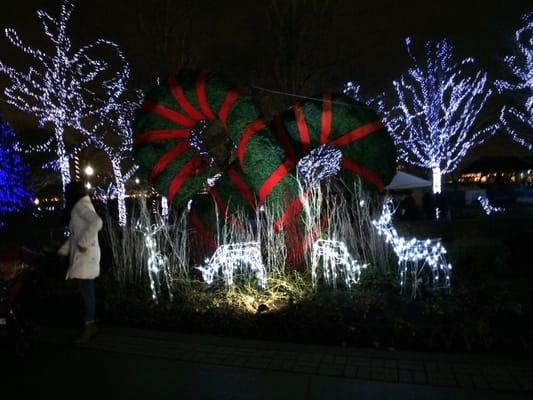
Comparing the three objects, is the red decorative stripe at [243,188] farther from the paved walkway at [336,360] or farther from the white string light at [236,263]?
the paved walkway at [336,360]

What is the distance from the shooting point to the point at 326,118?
832cm

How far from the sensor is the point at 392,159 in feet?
27.5

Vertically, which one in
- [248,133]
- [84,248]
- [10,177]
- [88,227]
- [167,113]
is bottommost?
[84,248]

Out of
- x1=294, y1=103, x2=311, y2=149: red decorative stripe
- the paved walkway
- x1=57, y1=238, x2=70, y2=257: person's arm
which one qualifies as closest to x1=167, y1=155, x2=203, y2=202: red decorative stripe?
x1=294, y1=103, x2=311, y2=149: red decorative stripe

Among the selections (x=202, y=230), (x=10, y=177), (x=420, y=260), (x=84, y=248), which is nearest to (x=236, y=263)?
(x=202, y=230)

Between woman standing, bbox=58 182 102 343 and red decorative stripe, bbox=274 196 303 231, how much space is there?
2.82m

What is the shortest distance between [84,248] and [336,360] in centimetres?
281

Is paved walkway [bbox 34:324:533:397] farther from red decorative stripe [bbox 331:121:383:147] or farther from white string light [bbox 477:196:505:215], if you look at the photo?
white string light [bbox 477:196:505:215]

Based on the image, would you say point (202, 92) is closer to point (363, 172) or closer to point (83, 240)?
point (363, 172)

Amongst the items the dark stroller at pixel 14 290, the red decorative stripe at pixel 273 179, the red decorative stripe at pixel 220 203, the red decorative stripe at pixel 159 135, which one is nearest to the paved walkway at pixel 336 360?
the dark stroller at pixel 14 290

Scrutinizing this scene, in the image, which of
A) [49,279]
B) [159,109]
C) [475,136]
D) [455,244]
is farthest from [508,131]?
[49,279]

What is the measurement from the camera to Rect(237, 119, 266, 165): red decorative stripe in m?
8.20

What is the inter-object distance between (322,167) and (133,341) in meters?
12.3

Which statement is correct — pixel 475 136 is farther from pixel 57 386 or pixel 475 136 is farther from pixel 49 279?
pixel 57 386
